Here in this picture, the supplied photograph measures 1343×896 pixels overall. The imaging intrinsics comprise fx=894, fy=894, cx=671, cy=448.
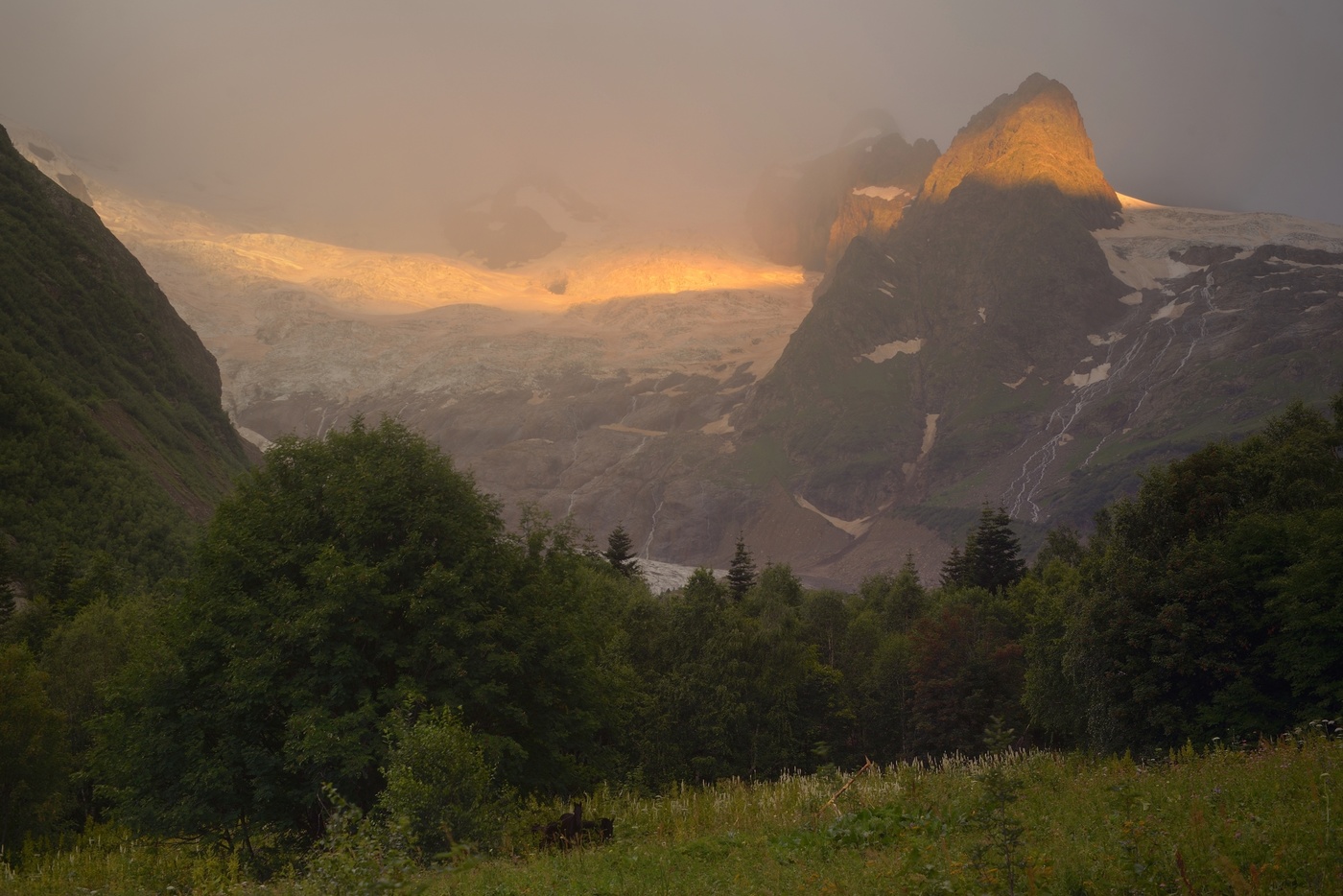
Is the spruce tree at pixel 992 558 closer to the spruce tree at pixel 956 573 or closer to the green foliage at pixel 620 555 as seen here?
the spruce tree at pixel 956 573

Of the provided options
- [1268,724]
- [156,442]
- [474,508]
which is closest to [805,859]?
[474,508]

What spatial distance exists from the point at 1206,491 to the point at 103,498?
8341cm

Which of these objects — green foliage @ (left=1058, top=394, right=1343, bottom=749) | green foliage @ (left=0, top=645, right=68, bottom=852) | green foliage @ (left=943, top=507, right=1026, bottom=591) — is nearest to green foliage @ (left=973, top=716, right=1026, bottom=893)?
green foliage @ (left=1058, top=394, right=1343, bottom=749)

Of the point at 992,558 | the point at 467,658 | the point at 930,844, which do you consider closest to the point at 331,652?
the point at 467,658

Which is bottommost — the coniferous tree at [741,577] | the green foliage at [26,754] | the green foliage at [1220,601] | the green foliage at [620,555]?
the coniferous tree at [741,577]

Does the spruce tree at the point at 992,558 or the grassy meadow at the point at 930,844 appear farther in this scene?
the spruce tree at the point at 992,558

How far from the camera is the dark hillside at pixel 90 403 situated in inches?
2918

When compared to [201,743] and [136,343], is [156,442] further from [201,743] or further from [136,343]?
[201,743]

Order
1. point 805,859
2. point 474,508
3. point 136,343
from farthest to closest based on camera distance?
point 136,343
point 474,508
point 805,859

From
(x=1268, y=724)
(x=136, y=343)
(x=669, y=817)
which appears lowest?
(x=1268, y=724)

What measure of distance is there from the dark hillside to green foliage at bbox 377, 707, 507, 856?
59.0 m

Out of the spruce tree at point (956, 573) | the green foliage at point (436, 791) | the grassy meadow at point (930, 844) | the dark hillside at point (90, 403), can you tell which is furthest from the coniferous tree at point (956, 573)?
the green foliage at point (436, 791)

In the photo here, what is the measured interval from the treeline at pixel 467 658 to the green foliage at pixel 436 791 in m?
0.06

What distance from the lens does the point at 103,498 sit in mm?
78688
